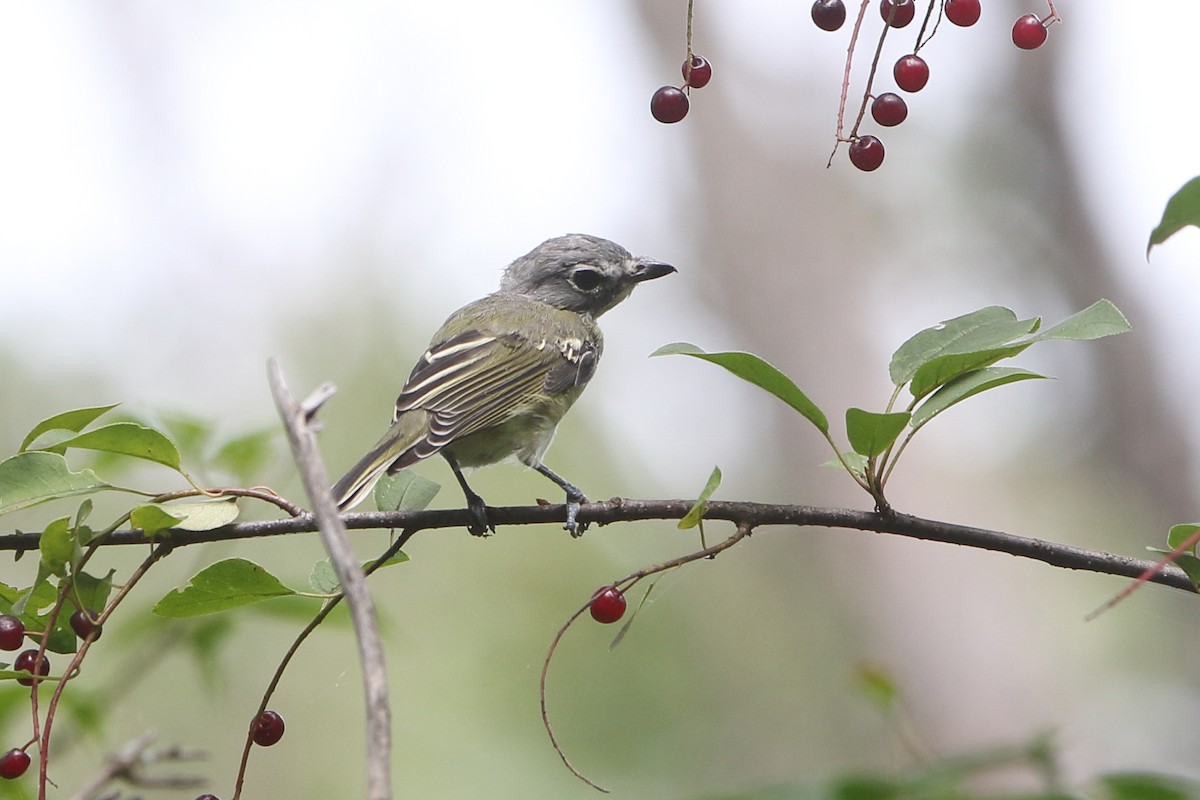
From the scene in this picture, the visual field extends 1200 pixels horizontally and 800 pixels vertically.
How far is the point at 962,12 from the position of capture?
84.7 inches

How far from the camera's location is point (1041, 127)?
9.57m

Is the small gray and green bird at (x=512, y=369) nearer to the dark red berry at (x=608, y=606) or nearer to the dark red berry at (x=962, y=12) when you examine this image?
the dark red berry at (x=608, y=606)

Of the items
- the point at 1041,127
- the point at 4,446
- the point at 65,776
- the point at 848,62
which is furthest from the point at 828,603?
the point at 848,62

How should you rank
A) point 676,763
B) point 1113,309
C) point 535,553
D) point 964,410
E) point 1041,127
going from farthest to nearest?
point 964,410
point 535,553
point 676,763
point 1041,127
point 1113,309

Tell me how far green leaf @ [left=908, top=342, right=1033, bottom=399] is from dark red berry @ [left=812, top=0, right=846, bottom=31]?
2.51ft

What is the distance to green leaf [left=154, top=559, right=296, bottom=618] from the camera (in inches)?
75.0

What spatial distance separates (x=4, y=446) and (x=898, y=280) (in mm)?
8962

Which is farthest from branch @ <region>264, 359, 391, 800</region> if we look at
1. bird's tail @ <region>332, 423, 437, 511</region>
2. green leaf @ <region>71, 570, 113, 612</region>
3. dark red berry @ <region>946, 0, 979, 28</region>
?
bird's tail @ <region>332, 423, 437, 511</region>

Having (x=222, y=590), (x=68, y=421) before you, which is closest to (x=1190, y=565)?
(x=222, y=590)

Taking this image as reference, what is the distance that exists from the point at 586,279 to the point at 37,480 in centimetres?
312

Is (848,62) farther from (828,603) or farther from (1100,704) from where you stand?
(1100,704)

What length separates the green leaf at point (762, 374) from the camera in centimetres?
181

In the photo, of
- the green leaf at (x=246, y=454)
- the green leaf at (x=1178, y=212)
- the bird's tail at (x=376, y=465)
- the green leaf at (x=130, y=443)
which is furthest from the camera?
the bird's tail at (x=376, y=465)

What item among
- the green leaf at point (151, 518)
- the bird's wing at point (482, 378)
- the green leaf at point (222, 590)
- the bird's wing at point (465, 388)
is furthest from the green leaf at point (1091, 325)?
the bird's wing at point (482, 378)
